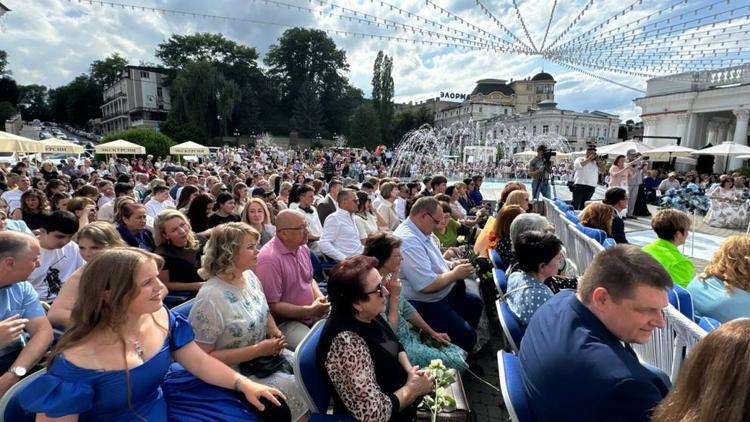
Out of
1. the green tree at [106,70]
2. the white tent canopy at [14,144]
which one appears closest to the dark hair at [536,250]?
the white tent canopy at [14,144]

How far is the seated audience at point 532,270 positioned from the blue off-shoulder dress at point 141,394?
201 centimetres

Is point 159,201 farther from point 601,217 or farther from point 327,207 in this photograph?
point 601,217

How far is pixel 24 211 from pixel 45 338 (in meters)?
4.80

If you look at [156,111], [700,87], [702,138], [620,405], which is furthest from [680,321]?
[156,111]

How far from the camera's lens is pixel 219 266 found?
2777 mm

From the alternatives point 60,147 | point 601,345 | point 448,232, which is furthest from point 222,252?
point 60,147

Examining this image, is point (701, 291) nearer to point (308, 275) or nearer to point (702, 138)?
point (308, 275)

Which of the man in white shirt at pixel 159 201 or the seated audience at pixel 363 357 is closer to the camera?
the seated audience at pixel 363 357

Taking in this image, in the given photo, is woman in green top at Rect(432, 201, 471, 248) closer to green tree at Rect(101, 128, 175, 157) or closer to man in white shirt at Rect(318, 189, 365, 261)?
man in white shirt at Rect(318, 189, 365, 261)

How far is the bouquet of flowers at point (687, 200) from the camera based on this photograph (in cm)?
1412

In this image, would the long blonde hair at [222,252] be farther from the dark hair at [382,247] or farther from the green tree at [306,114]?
the green tree at [306,114]

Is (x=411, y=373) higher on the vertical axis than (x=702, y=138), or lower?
lower

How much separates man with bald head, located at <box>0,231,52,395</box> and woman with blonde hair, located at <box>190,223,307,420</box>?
0.91 m

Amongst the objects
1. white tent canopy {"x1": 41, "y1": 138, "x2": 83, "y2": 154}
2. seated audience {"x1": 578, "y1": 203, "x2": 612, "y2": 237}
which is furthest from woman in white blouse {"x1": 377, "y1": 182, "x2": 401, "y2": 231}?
white tent canopy {"x1": 41, "y1": 138, "x2": 83, "y2": 154}
